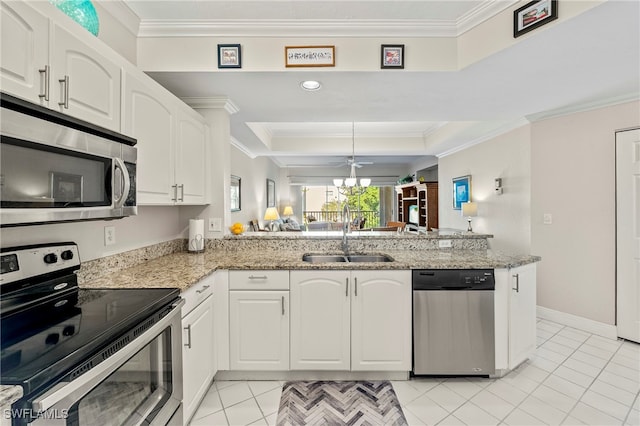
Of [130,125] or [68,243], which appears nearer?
[68,243]

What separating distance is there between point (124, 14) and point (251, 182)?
4061 millimetres

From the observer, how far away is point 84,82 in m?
1.23

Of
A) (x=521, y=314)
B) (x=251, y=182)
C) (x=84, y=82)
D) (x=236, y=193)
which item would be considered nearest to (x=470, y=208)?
(x=521, y=314)

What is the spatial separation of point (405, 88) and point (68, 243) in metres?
2.42

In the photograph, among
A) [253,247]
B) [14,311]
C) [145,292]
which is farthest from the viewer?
[253,247]

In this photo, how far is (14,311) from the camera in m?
1.07

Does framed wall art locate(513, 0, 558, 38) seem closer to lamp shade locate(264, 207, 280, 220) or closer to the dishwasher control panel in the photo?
the dishwasher control panel

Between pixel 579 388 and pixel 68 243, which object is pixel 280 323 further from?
pixel 579 388

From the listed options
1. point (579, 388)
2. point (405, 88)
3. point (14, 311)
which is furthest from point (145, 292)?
point (579, 388)

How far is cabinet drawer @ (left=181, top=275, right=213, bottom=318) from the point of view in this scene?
156cm

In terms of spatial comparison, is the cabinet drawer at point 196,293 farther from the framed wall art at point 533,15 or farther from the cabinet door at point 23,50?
the framed wall art at point 533,15

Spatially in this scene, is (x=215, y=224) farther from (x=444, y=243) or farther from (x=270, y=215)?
(x=270, y=215)

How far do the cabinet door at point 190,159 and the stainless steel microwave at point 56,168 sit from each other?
0.67 metres

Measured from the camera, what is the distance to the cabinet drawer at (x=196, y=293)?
1.56 metres
